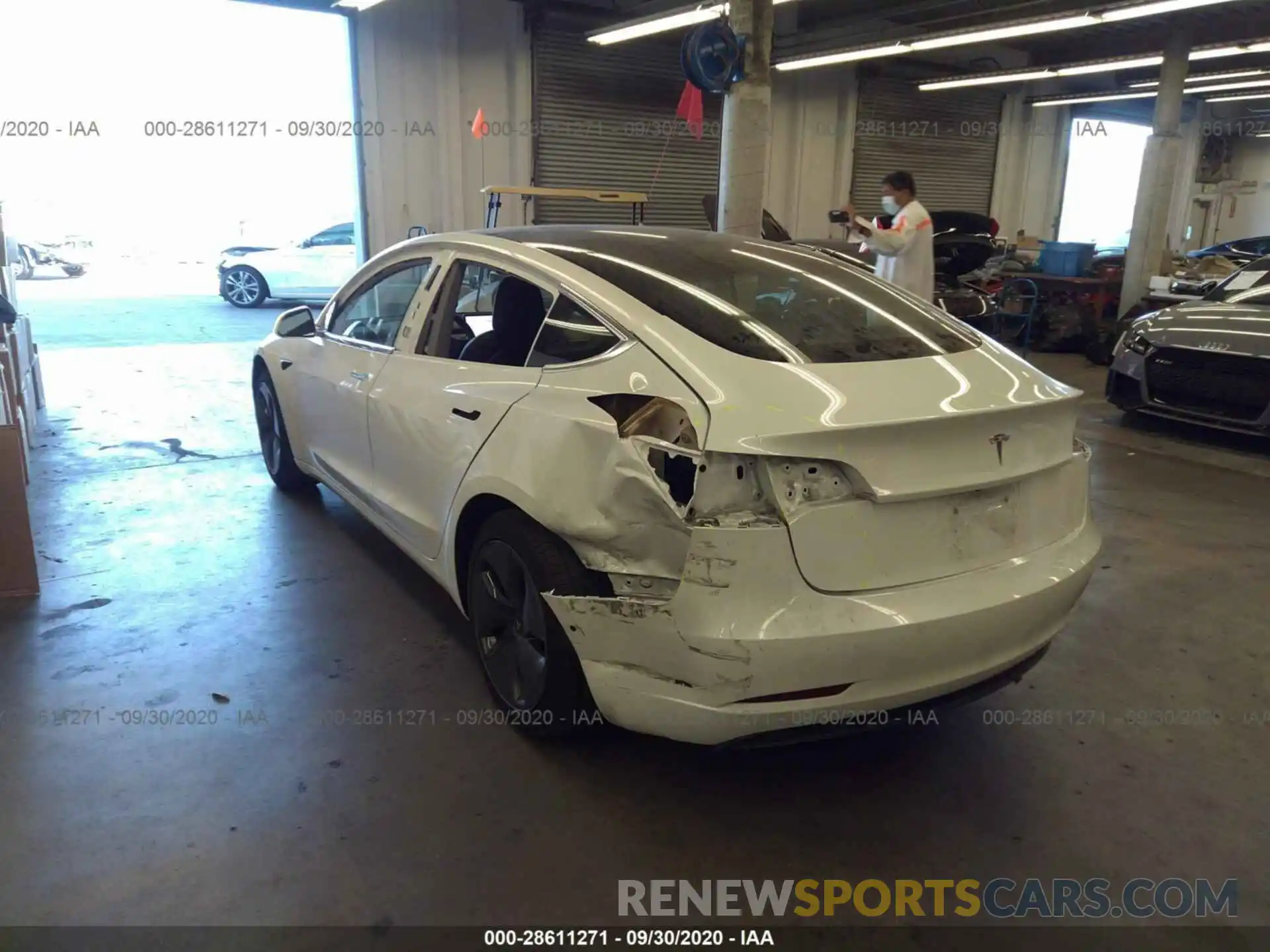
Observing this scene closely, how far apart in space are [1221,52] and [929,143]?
187 inches

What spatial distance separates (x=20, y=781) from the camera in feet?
7.33

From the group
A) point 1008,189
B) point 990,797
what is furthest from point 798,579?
point 1008,189

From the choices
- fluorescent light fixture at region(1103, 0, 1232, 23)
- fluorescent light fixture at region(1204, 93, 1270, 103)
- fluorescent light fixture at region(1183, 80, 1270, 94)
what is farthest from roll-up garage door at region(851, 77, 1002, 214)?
fluorescent light fixture at region(1103, 0, 1232, 23)

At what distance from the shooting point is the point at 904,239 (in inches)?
231

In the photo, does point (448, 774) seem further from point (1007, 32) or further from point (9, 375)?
point (1007, 32)

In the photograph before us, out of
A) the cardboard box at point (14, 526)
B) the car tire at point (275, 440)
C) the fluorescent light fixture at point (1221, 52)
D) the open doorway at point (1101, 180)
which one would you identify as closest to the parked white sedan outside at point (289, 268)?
the car tire at point (275, 440)

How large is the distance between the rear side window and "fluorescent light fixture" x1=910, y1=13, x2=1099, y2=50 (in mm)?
7923

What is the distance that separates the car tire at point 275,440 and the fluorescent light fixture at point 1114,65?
34.4 ft

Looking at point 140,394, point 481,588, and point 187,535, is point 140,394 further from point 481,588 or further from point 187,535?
point 481,588

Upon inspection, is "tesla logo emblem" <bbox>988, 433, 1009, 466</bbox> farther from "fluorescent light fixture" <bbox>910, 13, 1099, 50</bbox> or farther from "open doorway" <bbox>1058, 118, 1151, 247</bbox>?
"open doorway" <bbox>1058, 118, 1151, 247</bbox>

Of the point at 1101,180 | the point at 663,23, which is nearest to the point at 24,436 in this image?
the point at 663,23

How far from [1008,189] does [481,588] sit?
1612 centimetres

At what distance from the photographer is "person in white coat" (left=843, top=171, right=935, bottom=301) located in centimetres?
588

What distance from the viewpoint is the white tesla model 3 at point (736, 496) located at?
6.08ft
